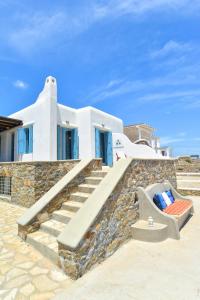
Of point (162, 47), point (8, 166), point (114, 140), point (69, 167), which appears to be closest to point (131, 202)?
point (69, 167)

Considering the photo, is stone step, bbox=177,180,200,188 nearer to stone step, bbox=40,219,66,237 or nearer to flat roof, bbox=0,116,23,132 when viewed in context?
stone step, bbox=40,219,66,237

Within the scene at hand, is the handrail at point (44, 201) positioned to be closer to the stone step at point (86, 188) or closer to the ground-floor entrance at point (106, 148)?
the stone step at point (86, 188)

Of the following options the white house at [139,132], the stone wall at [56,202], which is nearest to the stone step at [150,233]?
the stone wall at [56,202]

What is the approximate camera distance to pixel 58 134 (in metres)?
10.3

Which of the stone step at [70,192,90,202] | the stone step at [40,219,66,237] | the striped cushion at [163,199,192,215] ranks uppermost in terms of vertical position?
the stone step at [70,192,90,202]

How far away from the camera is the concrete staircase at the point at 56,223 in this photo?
3574mm

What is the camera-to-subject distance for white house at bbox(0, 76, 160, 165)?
9.52 metres

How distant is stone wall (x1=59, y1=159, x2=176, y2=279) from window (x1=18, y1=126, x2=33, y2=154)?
7511 mm

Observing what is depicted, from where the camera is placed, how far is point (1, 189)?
9.32 meters

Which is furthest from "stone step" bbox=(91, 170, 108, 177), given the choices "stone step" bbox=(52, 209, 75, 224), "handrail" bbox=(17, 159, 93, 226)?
"stone step" bbox=(52, 209, 75, 224)

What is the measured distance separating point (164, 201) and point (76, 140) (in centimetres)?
675

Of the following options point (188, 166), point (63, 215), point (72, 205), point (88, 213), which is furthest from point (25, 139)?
point (188, 166)

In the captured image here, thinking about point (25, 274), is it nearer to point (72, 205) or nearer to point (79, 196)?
point (72, 205)

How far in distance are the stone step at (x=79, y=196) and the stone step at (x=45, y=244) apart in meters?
1.25
